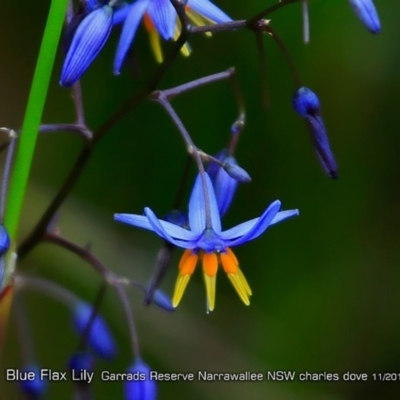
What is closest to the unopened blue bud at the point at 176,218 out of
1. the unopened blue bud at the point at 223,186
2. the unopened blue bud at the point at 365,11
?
the unopened blue bud at the point at 223,186

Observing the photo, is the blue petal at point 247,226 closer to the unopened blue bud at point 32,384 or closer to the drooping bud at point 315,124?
Answer: the drooping bud at point 315,124

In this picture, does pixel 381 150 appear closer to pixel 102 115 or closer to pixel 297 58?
pixel 297 58

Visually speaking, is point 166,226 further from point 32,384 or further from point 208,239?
point 32,384

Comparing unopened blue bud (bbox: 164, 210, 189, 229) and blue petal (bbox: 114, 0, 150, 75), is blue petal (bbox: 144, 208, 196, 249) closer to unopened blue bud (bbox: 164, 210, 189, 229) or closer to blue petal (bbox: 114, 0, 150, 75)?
unopened blue bud (bbox: 164, 210, 189, 229)

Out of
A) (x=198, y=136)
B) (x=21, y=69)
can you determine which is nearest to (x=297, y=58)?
(x=198, y=136)

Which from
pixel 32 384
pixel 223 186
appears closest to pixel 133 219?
pixel 223 186

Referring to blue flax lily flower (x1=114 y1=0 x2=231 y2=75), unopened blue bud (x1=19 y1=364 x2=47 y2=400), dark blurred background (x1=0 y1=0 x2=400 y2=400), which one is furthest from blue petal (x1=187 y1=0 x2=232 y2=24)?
dark blurred background (x1=0 y1=0 x2=400 y2=400)
